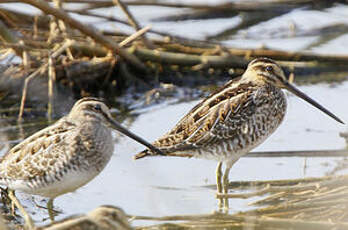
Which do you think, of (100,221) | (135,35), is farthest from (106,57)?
(100,221)

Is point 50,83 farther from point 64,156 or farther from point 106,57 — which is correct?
point 64,156

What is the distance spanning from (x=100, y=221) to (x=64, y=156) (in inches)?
59.6

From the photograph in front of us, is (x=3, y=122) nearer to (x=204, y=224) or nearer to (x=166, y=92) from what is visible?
(x=166, y=92)

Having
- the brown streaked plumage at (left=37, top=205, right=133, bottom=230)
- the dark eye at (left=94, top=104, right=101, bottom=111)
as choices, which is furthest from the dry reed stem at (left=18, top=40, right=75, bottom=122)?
the brown streaked plumage at (left=37, top=205, right=133, bottom=230)

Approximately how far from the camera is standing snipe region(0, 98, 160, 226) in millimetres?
5762

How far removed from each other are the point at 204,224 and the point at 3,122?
137 inches

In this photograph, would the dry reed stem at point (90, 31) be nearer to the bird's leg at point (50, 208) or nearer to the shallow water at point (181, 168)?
the shallow water at point (181, 168)

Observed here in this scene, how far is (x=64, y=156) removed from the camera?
5789 mm

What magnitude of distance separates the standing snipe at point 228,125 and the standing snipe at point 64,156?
2.09 feet

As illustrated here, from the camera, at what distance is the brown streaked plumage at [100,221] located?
4207 millimetres

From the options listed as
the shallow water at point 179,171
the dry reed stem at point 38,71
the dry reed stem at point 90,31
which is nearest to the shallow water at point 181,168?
the shallow water at point 179,171

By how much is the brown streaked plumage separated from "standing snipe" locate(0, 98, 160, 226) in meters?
1.27

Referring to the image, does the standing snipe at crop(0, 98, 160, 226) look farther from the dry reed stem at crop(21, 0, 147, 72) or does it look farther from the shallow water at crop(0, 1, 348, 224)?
the dry reed stem at crop(21, 0, 147, 72)

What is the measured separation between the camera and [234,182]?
22.3ft
